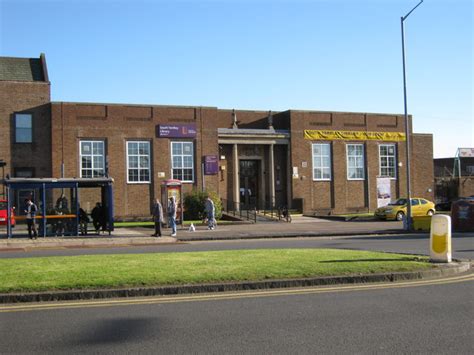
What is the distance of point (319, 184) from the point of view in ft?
136

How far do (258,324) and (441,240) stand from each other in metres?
6.56

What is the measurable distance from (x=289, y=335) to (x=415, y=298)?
3131mm

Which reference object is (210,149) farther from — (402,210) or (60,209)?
(60,209)

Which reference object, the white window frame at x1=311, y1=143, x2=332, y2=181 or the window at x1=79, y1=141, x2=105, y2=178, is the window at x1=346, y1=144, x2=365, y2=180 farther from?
the window at x1=79, y1=141, x2=105, y2=178

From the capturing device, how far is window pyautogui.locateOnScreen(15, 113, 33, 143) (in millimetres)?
34969

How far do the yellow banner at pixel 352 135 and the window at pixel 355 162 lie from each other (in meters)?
0.69

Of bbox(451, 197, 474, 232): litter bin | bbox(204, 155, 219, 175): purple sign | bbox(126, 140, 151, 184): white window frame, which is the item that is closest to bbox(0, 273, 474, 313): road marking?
bbox(451, 197, 474, 232): litter bin

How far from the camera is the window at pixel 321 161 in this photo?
41.5 meters

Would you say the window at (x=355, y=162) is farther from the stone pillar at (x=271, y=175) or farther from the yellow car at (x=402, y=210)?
the yellow car at (x=402, y=210)

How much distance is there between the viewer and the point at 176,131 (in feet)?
124

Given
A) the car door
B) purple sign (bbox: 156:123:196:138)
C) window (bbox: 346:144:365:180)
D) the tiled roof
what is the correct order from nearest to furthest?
the car door → purple sign (bbox: 156:123:196:138) → the tiled roof → window (bbox: 346:144:365:180)

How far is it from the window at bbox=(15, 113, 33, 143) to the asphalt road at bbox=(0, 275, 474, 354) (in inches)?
1136

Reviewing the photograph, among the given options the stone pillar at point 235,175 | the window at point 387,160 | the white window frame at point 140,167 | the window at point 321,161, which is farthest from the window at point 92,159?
the window at point 387,160

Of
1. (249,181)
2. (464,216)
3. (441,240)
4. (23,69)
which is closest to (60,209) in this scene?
(441,240)
